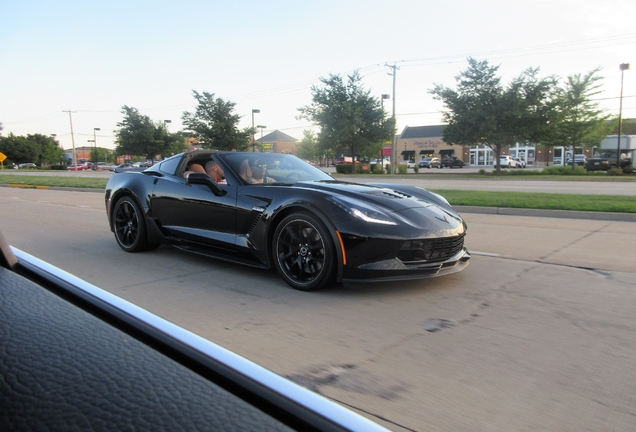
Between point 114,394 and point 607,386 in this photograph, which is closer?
point 114,394

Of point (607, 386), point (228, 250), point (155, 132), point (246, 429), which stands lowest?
point (607, 386)

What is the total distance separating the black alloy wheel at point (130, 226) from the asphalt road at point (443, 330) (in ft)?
0.48

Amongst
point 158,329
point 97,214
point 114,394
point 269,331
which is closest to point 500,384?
point 269,331

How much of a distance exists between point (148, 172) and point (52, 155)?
325 ft

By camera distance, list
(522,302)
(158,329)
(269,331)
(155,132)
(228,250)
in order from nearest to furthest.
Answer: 1. (158,329)
2. (269,331)
3. (522,302)
4. (228,250)
5. (155,132)

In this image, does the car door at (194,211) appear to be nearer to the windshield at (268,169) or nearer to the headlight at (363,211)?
the windshield at (268,169)

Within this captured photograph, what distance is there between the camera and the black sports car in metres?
4.18

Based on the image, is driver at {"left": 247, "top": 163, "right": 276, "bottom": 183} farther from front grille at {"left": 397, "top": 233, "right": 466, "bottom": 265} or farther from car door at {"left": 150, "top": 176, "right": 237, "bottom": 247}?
front grille at {"left": 397, "top": 233, "right": 466, "bottom": 265}

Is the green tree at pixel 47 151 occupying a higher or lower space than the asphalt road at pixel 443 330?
higher

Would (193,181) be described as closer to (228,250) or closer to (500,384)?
(228,250)

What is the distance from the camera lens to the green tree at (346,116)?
41125 mm

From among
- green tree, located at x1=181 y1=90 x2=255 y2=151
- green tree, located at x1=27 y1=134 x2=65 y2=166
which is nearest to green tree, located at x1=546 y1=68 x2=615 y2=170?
green tree, located at x1=181 y1=90 x2=255 y2=151

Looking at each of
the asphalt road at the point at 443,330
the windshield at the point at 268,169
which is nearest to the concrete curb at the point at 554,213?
the asphalt road at the point at 443,330

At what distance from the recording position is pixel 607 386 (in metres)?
2.62
